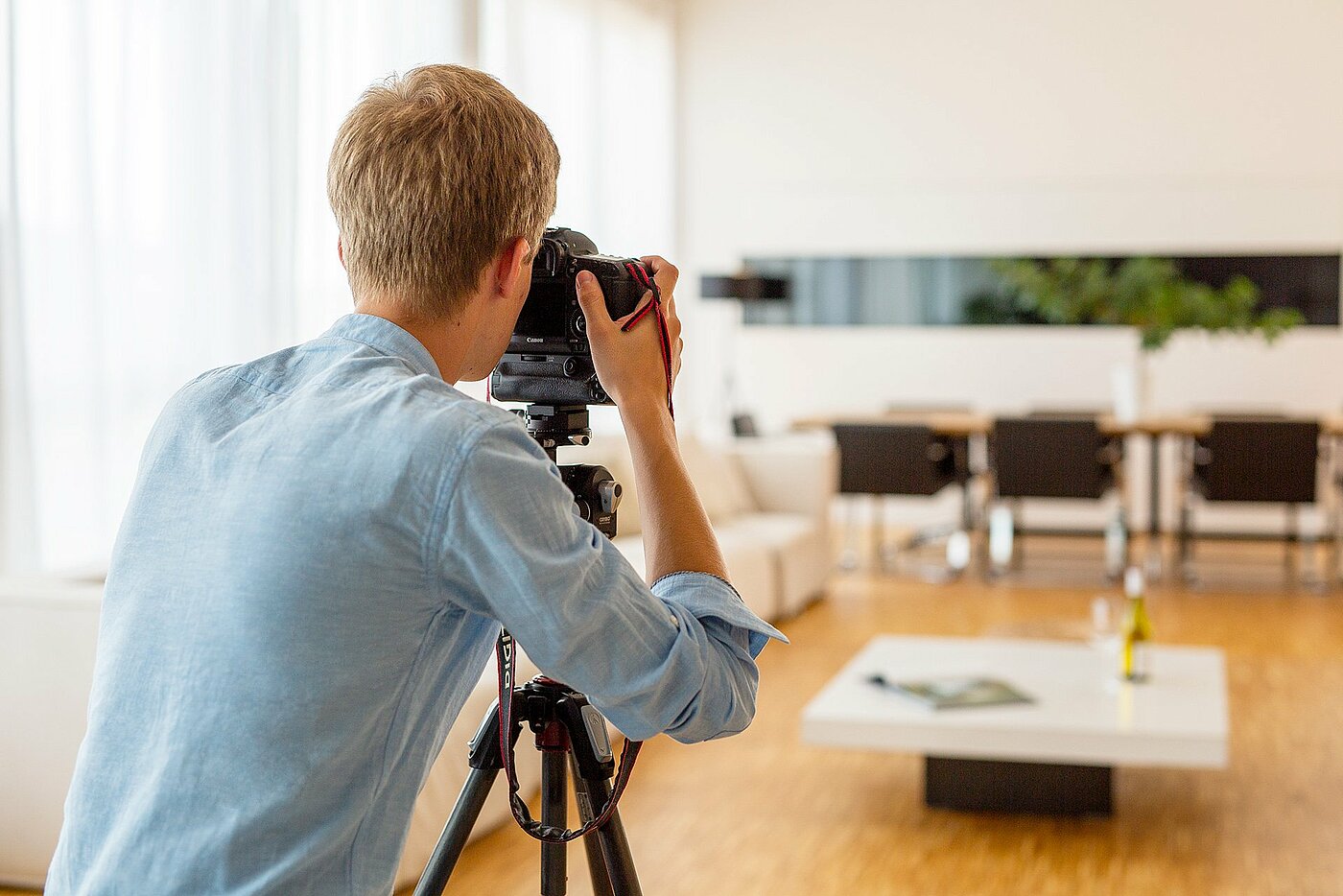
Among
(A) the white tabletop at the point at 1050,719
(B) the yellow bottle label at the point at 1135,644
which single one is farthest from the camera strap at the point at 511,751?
(B) the yellow bottle label at the point at 1135,644

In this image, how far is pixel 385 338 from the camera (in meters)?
1.02

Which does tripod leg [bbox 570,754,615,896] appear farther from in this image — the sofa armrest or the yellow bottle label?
the sofa armrest

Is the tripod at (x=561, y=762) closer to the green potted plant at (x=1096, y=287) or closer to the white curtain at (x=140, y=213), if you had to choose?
the white curtain at (x=140, y=213)

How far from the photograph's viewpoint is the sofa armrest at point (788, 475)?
6.28m

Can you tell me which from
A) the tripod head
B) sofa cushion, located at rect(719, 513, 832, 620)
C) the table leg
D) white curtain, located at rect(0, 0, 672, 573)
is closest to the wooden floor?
sofa cushion, located at rect(719, 513, 832, 620)

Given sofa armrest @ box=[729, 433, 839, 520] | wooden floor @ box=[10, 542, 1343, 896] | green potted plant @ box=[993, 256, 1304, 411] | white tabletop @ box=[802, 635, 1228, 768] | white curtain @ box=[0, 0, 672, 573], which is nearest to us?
wooden floor @ box=[10, 542, 1343, 896]

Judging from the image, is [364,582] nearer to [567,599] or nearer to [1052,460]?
[567,599]

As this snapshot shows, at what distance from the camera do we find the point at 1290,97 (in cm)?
812

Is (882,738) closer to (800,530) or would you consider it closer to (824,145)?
(800,530)

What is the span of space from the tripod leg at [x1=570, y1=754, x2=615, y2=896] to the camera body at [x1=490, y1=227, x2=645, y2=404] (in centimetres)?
36

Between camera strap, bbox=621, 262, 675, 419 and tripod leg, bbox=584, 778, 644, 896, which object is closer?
camera strap, bbox=621, 262, 675, 419

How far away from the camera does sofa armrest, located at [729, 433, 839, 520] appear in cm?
628

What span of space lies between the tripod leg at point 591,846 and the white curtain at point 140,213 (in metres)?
2.25

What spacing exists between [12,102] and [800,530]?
3.50 meters
